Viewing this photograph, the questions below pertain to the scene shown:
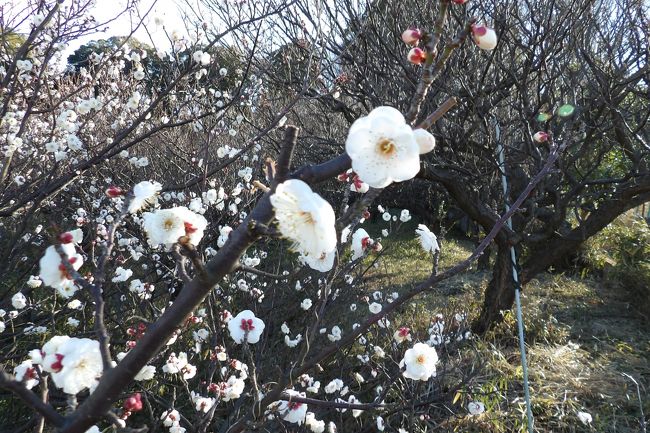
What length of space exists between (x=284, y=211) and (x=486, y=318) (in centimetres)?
430

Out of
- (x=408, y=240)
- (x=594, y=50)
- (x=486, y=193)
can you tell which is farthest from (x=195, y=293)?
(x=408, y=240)

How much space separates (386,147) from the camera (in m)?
0.77

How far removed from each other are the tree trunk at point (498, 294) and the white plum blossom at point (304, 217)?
12.6 feet

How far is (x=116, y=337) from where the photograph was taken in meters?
3.58

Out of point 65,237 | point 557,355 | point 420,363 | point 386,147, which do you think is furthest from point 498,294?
point 65,237

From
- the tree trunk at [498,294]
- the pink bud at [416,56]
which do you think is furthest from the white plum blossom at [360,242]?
the tree trunk at [498,294]

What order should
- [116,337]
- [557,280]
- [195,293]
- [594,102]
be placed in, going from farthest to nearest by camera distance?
[557,280]
[594,102]
[116,337]
[195,293]

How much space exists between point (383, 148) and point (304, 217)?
16cm

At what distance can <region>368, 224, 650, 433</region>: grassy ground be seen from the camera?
3.42 meters

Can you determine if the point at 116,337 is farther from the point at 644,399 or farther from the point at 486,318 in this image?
the point at 644,399

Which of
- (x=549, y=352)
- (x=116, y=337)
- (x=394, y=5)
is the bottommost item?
(x=116, y=337)

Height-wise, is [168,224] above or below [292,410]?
above

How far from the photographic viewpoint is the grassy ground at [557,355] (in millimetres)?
3422

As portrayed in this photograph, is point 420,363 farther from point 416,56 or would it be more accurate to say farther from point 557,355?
point 557,355
